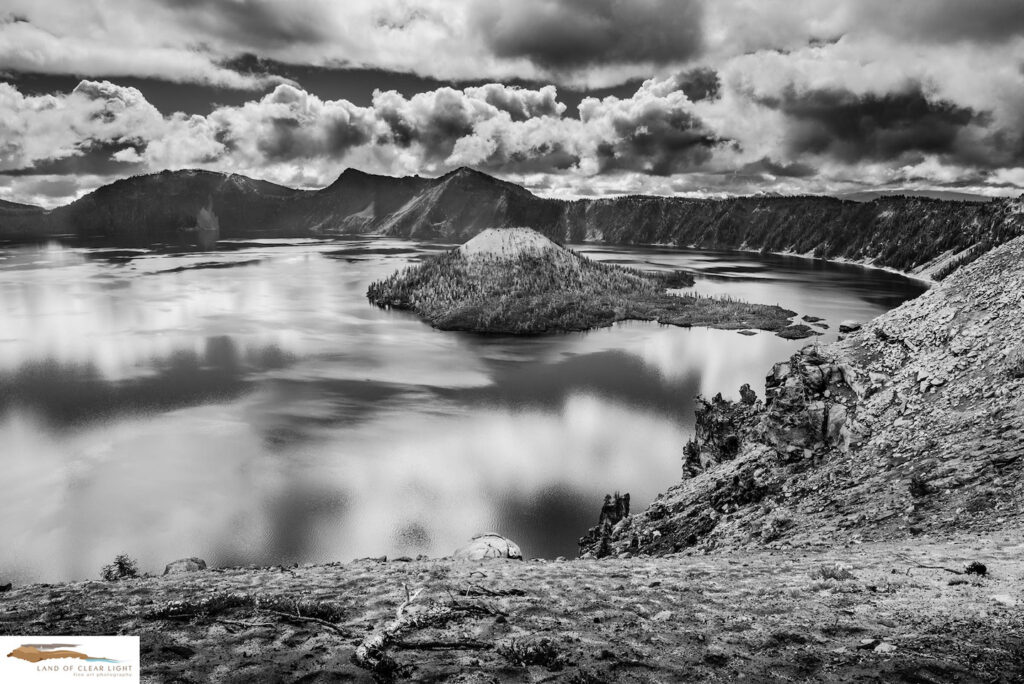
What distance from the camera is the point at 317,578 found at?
17.0 m

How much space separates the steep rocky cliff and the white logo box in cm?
2030

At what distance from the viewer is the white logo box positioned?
8.07 m

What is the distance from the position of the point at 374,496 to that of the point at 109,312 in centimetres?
14499

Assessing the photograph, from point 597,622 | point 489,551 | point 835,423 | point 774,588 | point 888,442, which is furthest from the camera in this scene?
point 835,423

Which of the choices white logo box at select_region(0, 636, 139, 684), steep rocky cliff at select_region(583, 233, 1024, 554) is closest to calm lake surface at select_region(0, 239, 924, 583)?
steep rocky cliff at select_region(583, 233, 1024, 554)

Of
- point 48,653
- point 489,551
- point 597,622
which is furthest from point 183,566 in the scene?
point 597,622

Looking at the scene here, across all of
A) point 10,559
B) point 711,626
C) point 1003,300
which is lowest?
point 10,559

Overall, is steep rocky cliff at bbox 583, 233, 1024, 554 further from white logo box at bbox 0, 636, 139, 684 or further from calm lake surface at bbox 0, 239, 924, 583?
calm lake surface at bbox 0, 239, 924, 583

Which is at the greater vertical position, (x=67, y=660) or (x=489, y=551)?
(x=67, y=660)

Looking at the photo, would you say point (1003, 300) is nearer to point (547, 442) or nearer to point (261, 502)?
point (547, 442)

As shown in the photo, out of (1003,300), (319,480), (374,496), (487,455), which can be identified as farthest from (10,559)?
(1003,300)

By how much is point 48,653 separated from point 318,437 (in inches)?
2760

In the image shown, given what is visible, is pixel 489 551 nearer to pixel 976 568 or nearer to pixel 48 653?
pixel 976 568

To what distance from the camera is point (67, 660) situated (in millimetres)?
8414
